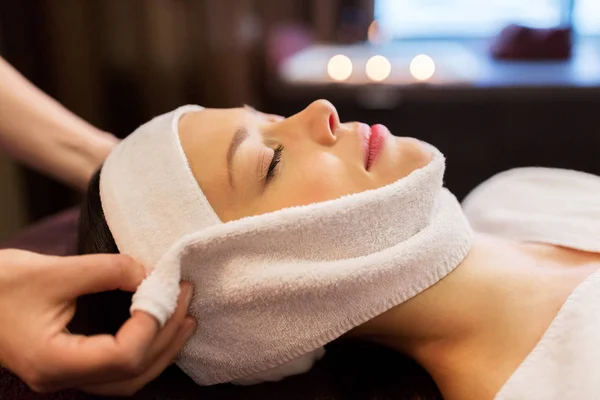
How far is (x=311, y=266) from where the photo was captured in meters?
0.73

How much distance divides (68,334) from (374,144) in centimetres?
47

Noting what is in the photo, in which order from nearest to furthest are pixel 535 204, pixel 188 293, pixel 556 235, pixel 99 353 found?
1. pixel 99 353
2. pixel 188 293
3. pixel 556 235
4. pixel 535 204

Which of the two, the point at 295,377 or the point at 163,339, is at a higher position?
the point at 163,339

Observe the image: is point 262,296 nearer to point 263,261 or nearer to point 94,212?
point 263,261

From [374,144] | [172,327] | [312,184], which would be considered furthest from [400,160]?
[172,327]

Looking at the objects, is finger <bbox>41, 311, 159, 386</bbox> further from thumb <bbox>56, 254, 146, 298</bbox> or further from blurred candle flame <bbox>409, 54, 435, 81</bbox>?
blurred candle flame <bbox>409, 54, 435, 81</bbox>

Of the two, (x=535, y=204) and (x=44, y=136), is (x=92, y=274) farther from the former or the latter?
(x=535, y=204)

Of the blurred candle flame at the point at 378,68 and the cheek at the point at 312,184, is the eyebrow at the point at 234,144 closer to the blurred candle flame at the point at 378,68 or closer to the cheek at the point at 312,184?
the cheek at the point at 312,184

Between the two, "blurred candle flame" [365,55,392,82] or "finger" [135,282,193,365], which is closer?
"finger" [135,282,193,365]

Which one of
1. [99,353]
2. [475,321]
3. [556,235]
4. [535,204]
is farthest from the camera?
[535,204]

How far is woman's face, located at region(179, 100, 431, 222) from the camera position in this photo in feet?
2.59

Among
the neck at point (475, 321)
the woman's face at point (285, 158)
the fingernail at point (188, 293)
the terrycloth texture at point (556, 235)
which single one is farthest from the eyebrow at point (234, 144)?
the terrycloth texture at point (556, 235)

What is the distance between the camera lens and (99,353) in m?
0.60

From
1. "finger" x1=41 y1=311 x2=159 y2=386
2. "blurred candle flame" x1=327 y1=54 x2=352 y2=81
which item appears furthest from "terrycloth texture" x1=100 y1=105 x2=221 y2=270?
"blurred candle flame" x1=327 y1=54 x2=352 y2=81
